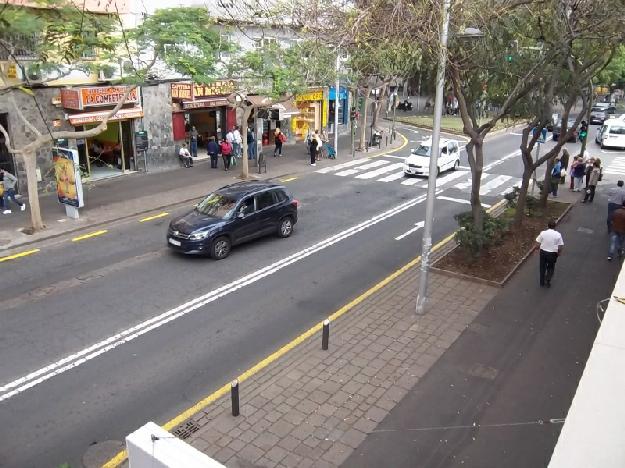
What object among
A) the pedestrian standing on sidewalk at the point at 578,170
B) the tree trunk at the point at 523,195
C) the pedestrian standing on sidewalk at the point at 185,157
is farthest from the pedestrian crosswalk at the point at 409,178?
the tree trunk at the point at 523,195

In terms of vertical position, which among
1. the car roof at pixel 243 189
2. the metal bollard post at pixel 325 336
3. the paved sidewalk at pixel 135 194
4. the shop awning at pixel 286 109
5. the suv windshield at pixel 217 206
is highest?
the shop awning at pixel 286 109

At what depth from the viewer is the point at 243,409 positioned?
29.5 feet

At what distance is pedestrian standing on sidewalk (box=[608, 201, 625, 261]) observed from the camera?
49.2ft

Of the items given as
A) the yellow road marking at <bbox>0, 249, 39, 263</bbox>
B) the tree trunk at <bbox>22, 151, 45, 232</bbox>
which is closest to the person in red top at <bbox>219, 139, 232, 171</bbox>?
the tree trunk at <bbox>22, 151, 45, 232</bbox>

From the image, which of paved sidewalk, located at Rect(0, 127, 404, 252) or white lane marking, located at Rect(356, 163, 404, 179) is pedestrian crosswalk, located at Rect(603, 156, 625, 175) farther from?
paved sidewalk, located at Rect(0, 127, 404, 252)

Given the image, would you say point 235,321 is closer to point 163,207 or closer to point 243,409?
point 243,409

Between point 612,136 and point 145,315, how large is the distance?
3306cm

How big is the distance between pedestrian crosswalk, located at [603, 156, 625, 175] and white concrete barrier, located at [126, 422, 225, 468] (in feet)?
95.8

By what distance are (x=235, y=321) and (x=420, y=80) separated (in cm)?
805

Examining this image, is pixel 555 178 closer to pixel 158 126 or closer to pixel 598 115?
pixel 158 126

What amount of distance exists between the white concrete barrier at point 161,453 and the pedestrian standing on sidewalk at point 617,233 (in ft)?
45.2

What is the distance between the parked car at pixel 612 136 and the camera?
3537 centimetres

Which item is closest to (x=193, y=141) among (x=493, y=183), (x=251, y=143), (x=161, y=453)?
(x=251, y=143)

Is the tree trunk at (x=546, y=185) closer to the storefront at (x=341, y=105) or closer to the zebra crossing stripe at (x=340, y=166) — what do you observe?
the zebra crossing stripe at (x=340, y=166)
